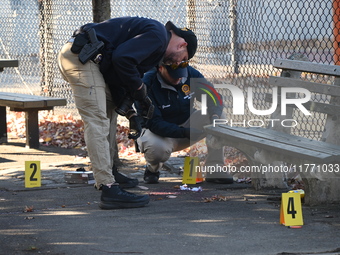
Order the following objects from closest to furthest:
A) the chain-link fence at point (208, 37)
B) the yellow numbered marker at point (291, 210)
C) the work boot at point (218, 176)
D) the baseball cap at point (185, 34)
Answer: the yellow numbered marker at point (291, 210) → the baseball cap at point (185, 34) → the work boot at point (218, 176) → the chain-link fence at point (208, 37)

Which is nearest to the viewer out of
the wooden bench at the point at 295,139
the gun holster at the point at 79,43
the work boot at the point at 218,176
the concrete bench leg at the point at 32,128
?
the wooden bench at the point at 295,139

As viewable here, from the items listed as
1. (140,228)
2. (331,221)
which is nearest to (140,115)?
(140,228)

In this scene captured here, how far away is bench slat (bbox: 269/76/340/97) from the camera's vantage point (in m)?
5.34

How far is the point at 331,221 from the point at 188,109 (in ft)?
6.76

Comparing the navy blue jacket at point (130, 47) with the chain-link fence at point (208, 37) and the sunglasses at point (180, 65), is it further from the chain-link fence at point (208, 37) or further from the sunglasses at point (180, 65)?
the chain-link fence at point (208, 37)

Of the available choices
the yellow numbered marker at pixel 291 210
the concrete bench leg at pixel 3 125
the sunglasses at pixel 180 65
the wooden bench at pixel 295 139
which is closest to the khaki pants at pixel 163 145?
the wooden bench at pixel 295 139

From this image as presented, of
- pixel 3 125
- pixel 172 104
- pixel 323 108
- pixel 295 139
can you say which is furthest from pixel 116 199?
pixel 3 125

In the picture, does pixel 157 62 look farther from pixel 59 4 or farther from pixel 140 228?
pixel 59 4

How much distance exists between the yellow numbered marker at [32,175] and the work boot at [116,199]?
1187 mm

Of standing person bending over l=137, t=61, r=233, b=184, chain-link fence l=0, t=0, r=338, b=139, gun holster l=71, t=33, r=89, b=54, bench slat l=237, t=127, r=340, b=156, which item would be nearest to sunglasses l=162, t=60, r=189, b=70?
standing person bending over l=137, t=61, r=233, b=184

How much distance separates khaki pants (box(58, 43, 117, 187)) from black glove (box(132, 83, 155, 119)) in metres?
0.26

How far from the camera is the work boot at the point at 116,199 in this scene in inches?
205

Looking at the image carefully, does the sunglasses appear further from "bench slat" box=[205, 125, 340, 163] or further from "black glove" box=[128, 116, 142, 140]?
"black glove" box=[128, 116, 142, 140]

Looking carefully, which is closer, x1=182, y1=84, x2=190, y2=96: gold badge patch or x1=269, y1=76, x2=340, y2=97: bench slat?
x1=269, y1=76, x2=340, y2=97: bench slat
